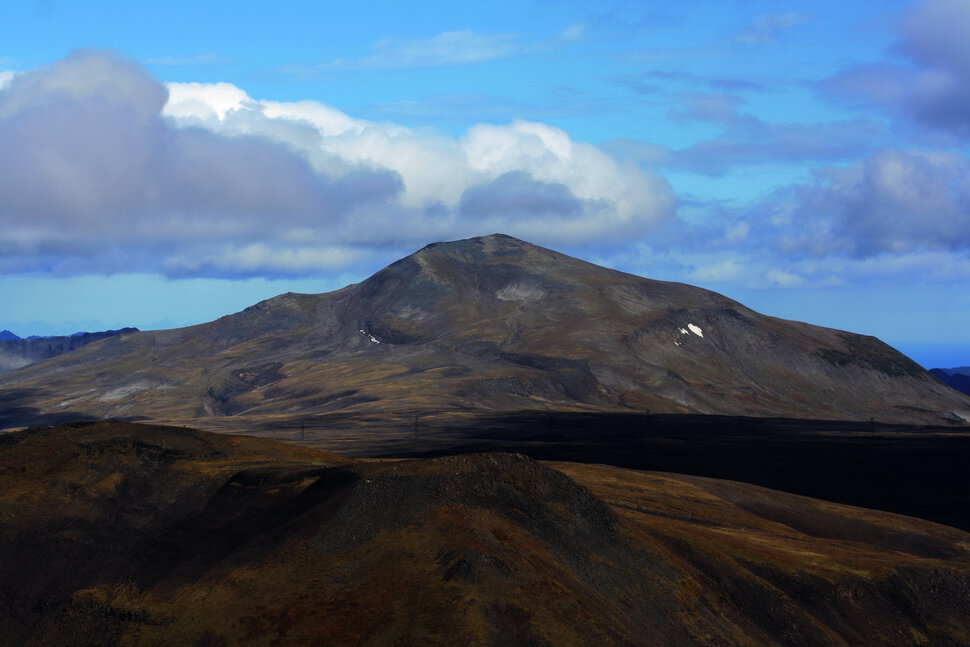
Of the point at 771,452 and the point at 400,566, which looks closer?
the point at 400,566

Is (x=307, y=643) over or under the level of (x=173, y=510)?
under

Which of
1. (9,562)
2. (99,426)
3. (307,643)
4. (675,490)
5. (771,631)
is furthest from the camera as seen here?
(675,490)

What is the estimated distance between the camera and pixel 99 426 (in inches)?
2970

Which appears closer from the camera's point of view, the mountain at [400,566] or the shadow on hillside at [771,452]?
the mountain at [400,566]

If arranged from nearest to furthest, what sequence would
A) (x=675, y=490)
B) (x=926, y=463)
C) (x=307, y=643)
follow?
(x=307, y=643) < (x=675, y=490) < (x=926, y=463)

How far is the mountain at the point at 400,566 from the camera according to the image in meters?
43.2

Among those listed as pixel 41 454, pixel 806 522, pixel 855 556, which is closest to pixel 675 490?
pixel 806 522

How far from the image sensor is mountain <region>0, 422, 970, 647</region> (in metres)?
43.2

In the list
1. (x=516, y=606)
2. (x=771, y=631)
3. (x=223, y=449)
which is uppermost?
(x=223, y=449)

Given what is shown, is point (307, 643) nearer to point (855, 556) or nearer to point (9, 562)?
point (9, 562)

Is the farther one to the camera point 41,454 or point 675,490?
point 675,490

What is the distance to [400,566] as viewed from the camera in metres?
46.5

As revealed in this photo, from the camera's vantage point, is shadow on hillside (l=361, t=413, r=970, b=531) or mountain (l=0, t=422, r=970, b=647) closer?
mountain (l=0, t=422, r=970, b=647)

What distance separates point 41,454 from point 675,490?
54.1 m
